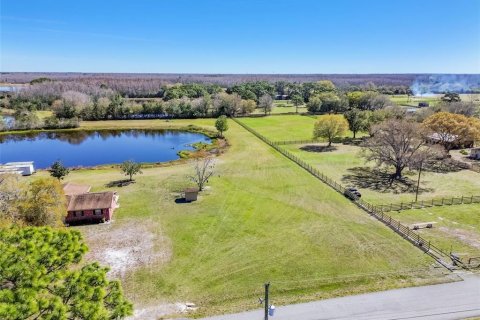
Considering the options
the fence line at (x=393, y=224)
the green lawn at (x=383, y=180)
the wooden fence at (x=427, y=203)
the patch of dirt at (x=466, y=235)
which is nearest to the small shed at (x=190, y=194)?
the fence line at (x=393, y=224)

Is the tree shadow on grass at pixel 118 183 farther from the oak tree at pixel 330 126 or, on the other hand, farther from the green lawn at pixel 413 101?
the green lawn at pixel 413 101

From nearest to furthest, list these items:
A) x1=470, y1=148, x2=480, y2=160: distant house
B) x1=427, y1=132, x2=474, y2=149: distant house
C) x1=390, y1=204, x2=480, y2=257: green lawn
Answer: x1=390, y1=204, x2=480, y2=257: green lawn, x1=470, y1=148, x2=480, y2=160: distant house, x1=427, y1=132, x2=474, y2=149: distant house

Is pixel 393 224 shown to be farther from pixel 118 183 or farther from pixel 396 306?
pixel 118 183

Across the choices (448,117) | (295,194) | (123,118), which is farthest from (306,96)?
(295,194)

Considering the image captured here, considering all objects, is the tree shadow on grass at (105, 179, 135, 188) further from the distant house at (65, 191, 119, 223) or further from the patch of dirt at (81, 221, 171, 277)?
the patch of dirt at (81, 221, 171, 277)

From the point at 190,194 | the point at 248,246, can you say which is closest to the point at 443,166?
the point at 248,246

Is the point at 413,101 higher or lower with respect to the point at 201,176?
higher

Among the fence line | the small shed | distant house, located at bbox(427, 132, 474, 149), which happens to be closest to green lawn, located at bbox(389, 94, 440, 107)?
distant house, located at bbox(427, 132, 474, 149)
